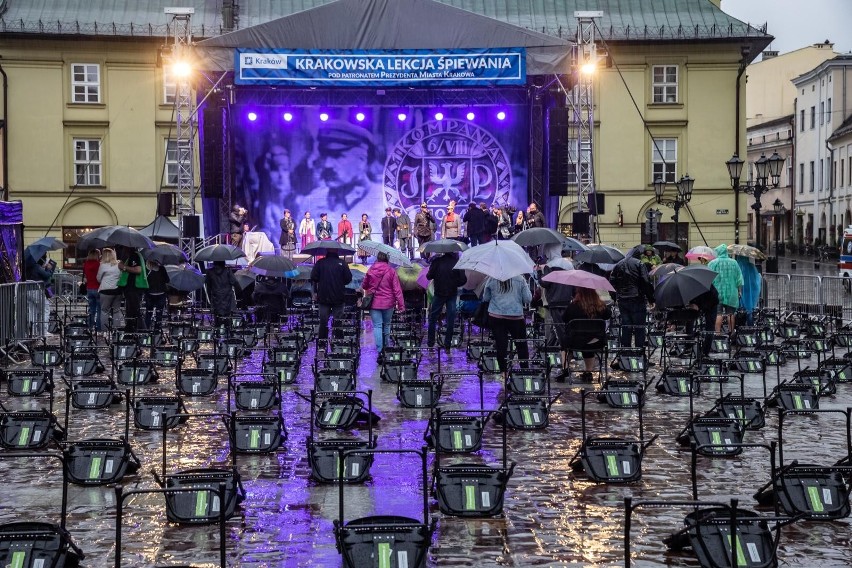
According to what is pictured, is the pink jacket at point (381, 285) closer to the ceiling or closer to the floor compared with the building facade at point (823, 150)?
closer to the floor

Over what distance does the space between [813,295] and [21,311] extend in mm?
18871

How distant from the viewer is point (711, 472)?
1160 centimetres

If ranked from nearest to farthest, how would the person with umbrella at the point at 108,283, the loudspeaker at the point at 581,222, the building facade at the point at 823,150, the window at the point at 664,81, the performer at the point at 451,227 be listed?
the person with umbrella at the point at 108,283 < the loudspeaker at the point at 581,222 < the performer at the point at 451,227 < the window at the point at 664,81 < the building facade at the point at 823,150

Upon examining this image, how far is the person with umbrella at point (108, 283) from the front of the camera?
80.9ft

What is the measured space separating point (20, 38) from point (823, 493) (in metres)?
44.4

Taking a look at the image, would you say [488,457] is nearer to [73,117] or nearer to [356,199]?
[356,199]

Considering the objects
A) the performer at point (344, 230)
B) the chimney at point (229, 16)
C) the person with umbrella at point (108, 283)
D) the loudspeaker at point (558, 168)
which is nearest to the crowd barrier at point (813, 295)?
the loudspeaker at point (558, 168)

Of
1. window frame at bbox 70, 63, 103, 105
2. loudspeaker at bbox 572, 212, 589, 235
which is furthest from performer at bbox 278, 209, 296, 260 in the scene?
window frame at bbox 70, 63, 103, 105

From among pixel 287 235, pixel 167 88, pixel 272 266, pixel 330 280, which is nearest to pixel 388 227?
pixel 287 235

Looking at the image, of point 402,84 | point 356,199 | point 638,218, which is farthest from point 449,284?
point 638,218

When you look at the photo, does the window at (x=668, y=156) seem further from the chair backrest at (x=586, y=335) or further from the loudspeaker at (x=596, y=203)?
the chair backrest at (x=586, y=335)

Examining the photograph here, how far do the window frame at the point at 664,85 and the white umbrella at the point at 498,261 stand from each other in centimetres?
3472

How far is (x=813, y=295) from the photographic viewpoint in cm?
3102

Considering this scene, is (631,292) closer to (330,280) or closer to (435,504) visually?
(330,280)
